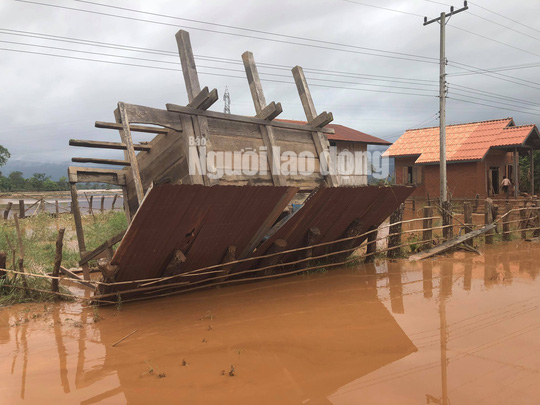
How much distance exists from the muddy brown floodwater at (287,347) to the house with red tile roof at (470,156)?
15872mm

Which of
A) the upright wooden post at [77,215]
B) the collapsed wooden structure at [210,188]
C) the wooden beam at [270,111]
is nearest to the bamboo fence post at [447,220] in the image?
the collapsed wooden structure at [210,188]

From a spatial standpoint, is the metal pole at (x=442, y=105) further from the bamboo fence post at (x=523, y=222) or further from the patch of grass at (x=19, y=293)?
the patch of grass at (x=19, y=293)

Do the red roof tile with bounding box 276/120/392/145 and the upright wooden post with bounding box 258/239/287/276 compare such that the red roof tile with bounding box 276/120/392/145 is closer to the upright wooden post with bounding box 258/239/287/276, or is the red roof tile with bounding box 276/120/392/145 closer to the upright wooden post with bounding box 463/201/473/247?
the upright wooden post with bounding box 463/201/473/247

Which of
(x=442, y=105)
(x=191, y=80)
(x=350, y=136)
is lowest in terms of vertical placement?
(x=191, y=80)

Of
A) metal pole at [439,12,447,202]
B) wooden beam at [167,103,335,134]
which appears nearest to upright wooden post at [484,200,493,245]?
metal pole at [439,12,447,202]

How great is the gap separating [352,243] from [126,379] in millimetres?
5264

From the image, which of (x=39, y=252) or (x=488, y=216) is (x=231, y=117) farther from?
(x=488, y=216)

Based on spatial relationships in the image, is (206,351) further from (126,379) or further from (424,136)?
(424,136)

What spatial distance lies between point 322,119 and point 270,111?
109 cm

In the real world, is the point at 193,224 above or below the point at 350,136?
below

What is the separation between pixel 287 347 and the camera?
13.5 ft

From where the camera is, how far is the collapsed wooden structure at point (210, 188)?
467cm

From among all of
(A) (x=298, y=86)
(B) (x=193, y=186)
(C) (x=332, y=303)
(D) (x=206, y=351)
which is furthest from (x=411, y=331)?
(A) (x=298, y=86)

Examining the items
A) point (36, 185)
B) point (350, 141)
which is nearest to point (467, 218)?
point (350, 141)
